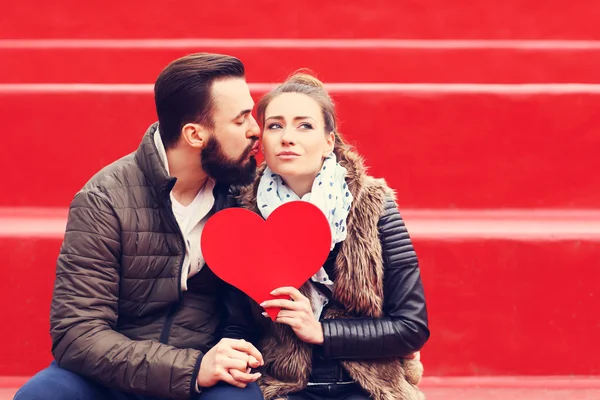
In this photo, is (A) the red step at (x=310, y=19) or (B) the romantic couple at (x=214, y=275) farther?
(A) the red step at (x=310, y=19)

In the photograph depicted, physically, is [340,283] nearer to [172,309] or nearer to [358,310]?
[358,310]

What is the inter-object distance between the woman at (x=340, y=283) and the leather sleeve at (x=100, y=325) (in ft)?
0.91

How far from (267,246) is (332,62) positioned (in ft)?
4.32

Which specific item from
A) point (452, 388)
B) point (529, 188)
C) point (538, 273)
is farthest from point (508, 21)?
point (452, 388)

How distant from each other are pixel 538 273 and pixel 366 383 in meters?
0.88

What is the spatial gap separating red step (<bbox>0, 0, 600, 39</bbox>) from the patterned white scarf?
4.45 ft

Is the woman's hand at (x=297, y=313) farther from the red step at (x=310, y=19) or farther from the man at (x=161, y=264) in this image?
the red step at (x=310, y=19)

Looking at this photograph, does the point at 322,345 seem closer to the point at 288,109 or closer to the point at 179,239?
the point at 179,239

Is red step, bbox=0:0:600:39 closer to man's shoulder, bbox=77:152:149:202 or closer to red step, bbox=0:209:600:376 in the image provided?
red step, bbox=0:209:600:376

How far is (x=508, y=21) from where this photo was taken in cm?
312

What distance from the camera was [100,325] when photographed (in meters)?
1.73

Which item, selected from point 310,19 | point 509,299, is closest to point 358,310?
point 509,299

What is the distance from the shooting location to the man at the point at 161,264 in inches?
66.9

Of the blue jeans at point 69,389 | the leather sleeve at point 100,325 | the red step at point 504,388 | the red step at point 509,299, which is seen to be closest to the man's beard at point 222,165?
the leather sleeve at point 100,325
